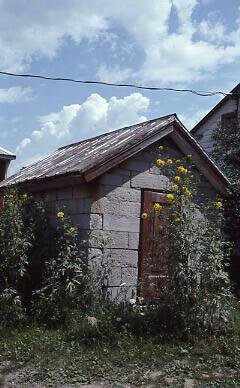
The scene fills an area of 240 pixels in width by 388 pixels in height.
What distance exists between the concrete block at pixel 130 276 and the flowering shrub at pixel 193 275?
169cm

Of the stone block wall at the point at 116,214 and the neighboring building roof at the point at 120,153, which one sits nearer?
the neighboring building roof at the point at 120,153

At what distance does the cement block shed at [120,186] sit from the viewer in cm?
823

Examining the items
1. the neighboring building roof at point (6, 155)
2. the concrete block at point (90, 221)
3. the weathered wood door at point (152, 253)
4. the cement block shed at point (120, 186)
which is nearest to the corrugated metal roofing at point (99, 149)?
the cement block shed at point (120, 186)

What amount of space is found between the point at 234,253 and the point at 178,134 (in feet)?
19.7

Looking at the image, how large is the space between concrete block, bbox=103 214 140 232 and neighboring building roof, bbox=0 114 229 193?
0.86 meters

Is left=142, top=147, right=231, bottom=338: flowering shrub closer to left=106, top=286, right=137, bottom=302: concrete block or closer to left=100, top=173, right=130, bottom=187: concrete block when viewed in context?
left=106, top=286, right=137, bottom=302: concrete block

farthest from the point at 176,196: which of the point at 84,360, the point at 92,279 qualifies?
the point at 84,360

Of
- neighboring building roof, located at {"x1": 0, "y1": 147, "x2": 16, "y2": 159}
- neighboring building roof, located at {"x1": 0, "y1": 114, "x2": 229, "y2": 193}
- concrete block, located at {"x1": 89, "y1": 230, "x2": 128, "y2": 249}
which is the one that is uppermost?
neighboring building roof, located at {"x1": 0, "y1": 147, "x2": 16, "y2": 159}

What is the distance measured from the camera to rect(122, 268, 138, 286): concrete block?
8.45 m

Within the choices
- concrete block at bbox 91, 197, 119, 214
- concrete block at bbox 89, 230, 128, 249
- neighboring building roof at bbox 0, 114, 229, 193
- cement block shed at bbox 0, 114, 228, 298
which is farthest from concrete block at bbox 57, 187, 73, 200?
concrete block at bbox 89, 230, 128, 249

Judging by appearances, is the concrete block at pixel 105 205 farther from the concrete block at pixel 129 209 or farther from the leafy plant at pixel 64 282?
the leafy plant at pixel 64 282

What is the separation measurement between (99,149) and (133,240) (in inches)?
79.2

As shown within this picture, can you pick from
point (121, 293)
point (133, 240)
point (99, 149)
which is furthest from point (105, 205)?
point (121, 293)

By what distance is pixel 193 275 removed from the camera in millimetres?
6680
